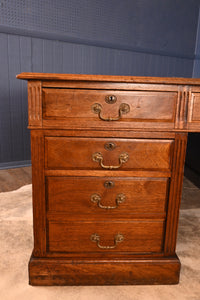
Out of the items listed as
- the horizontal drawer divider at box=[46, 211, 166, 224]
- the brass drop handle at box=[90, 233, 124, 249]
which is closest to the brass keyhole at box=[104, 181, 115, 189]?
the horizontal drawer divider at box=[46, 211, 166, 224]

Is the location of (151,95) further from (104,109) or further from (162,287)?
(162,287)

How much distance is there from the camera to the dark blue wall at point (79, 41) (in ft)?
9.85

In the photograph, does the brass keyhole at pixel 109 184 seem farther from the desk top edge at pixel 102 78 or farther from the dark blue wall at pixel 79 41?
the dark blue wall at pixel 79 41

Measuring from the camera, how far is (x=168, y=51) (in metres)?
4.13

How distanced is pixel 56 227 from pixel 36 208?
14 centimetres

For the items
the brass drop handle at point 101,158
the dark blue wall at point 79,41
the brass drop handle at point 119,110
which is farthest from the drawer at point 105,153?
the dark blue wall at point 79,41

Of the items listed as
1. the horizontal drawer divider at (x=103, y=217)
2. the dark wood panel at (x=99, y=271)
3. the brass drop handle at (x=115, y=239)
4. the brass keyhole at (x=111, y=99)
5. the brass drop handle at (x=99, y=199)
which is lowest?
the dark wood panel at (x=99, y=271)

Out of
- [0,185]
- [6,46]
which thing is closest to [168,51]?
[6,46]

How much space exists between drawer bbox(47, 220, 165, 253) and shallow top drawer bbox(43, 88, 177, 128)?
0.50m

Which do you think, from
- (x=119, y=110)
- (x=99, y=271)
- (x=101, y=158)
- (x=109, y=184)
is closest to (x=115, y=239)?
(x=99, y=271)

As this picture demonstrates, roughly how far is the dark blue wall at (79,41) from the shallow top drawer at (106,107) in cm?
221

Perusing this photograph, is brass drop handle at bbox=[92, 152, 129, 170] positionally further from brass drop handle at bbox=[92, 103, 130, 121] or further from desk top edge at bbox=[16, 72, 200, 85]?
desk top edge at bbox=[16, 72, 200, 85]

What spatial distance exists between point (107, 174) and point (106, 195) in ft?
0.36

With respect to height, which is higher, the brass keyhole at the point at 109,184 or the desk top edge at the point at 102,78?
the desk top edge at the point at 102,78
